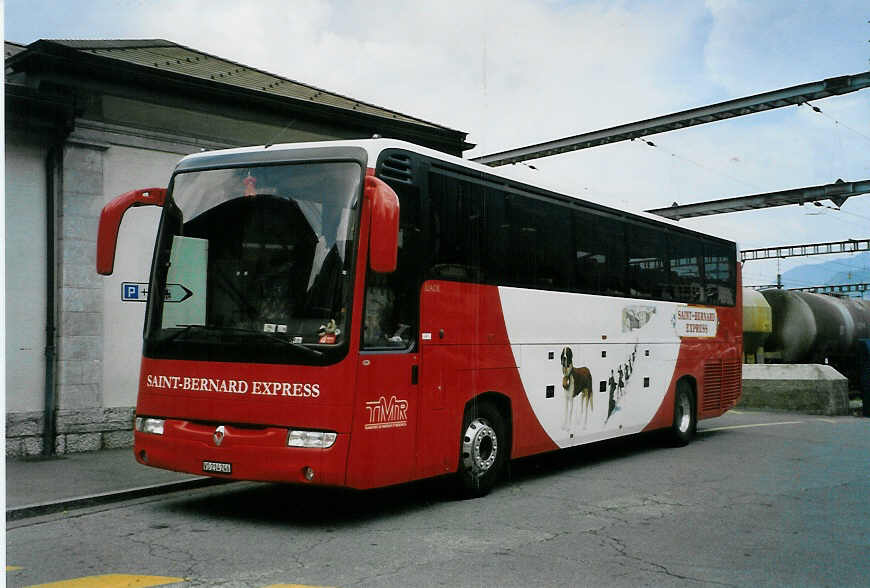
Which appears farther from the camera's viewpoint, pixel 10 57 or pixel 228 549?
pixel 10 57

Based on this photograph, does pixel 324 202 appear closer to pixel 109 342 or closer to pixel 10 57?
pixel 109 342

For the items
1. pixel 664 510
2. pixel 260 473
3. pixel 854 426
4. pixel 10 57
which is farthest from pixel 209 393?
pixel 854 426

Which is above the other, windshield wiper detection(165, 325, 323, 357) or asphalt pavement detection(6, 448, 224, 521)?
windshield wiper detection(165, 325, 323, 357)

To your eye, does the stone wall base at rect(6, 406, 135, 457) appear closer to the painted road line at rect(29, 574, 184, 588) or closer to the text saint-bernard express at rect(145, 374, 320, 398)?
the text saint-bernard express at rect(145, 374, 320, 398)

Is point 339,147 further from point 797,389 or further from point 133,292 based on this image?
point 797,389

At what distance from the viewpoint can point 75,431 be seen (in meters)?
11.9

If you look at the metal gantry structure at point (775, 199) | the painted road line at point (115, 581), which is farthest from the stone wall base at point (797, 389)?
the painted road line at point (115, 581)

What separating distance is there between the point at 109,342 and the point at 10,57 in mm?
4122

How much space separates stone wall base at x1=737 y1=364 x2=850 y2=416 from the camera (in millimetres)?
22125

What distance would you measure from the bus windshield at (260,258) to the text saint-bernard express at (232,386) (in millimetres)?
286

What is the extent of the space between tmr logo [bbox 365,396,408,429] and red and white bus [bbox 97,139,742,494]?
17 millimetres

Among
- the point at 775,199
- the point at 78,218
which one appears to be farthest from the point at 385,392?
the point at 775,199

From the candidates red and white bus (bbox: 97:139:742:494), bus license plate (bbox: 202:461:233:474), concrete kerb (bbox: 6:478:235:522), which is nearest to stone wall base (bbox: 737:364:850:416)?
red and white bus (bbox: 97:139:742:494)

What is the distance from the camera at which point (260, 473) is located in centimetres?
759
